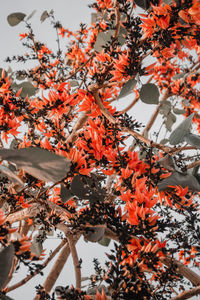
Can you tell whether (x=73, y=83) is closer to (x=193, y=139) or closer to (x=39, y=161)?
(x=193, y=139)

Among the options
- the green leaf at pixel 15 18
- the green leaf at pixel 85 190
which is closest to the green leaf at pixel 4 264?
the green leaf at pixel 85 190

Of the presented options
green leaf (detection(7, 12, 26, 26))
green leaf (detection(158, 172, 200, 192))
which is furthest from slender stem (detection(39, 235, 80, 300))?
green leaf (detection(7, 12, 26, 26))

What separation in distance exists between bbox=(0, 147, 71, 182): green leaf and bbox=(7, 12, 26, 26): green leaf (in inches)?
58.2

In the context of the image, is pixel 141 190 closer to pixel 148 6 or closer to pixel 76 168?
pixel 76 168

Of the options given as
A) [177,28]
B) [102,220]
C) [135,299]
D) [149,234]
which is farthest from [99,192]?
[177,28]

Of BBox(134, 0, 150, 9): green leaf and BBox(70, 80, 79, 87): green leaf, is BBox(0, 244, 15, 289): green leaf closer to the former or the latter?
BBox(134, 0, 150, 9): green leaf

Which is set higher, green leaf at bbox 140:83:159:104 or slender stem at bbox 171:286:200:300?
green leaf at bbox 140:83:159:104

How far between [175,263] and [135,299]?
0.34 meters

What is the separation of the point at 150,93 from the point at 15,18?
1.26 m

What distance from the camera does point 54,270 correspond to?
115 cm

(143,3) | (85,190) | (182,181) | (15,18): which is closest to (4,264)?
(85,190)

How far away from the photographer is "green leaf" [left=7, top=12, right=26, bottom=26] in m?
1.42

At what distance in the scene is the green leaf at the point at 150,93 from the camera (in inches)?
31.9

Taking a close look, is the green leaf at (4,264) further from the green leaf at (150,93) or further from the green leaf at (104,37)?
the green leaf at (104,37)
